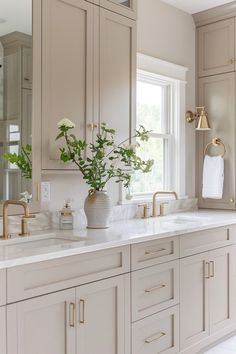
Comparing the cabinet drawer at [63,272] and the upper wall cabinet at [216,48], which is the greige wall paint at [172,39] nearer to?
the upper wall cabinet at [216,48]

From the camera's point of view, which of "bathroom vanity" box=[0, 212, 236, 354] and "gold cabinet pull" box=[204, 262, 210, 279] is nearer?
"bathroom vanity" box=[0, 212, 236, 354]

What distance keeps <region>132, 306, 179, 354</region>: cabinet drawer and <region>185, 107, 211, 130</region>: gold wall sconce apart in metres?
1.78

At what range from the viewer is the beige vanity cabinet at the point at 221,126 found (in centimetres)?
389

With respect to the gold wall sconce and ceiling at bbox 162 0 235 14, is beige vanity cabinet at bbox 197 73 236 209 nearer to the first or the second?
the gold wall sconce

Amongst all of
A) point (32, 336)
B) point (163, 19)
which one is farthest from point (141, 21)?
point (32, 336)

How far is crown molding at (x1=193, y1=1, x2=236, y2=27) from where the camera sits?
379cm

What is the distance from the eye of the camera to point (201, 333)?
2.98m

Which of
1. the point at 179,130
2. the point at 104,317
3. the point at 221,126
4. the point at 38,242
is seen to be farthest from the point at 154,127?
the point at 104,317

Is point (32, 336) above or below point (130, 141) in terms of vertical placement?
below

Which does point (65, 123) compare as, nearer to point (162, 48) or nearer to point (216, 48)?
point (162, 48)

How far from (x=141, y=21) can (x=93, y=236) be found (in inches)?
76.5

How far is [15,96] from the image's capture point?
242 cm

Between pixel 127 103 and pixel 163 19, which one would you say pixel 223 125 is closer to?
pixel 163 19

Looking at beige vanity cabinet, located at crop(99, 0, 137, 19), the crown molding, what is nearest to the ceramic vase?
beige vanity cabinet, located at crop(99, 0, 137, 19)
